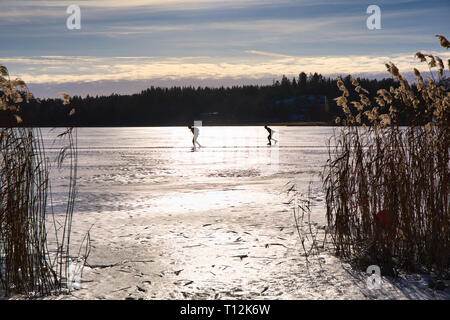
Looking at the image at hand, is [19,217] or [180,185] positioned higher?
[19,217]

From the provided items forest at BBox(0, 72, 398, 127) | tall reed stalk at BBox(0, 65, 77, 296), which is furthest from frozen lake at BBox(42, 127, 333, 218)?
forest at BBox(0, 72, 398, 127)

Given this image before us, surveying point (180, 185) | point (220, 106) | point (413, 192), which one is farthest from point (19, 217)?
point (220, 106)

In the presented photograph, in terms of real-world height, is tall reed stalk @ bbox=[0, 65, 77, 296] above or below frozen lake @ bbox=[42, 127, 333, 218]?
above

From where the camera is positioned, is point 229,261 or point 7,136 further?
point 229,261

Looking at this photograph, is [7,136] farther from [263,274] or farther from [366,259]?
[366,259]

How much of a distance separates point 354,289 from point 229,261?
63.4 inches

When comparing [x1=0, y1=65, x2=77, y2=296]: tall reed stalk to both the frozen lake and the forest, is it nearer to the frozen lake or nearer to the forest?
the frozen lake

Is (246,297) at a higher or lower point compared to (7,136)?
lower

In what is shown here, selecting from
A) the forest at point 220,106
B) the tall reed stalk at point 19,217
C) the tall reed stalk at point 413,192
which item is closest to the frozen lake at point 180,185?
the tall reed stalk at point 19,217

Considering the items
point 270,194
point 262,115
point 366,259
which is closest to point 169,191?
point 270,194

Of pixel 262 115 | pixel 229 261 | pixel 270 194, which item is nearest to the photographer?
pixel 229 261

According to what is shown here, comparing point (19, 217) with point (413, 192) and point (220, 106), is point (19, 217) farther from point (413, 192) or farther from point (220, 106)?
point (220, 106)

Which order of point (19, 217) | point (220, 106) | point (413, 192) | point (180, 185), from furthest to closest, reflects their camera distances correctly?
point (220, 106)
point (180, 185)
point (413, 192)
point (19, 217)
